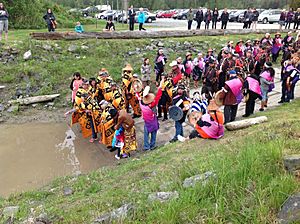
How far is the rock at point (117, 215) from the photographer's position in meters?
4.37

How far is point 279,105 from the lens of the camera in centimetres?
1145

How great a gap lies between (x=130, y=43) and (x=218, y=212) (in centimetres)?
1541

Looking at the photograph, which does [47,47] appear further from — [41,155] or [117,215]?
[117,215]

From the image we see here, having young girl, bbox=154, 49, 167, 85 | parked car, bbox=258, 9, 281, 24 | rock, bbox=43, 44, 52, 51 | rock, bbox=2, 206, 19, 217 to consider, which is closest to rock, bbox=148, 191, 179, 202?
rock, bbox=2, 206, 19, 217

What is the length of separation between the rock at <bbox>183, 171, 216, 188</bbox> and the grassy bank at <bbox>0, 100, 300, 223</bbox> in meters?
0.09

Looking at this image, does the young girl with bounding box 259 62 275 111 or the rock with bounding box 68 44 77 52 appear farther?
the rock with bounding box 68 44 77 52

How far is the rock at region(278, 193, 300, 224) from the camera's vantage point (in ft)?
11.2

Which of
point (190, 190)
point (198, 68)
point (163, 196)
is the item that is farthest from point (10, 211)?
point (198, 68)

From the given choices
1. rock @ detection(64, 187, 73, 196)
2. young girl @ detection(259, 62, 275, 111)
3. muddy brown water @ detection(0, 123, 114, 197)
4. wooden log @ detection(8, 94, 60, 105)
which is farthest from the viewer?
wooden log @ detection(8, 94, 60, 105)

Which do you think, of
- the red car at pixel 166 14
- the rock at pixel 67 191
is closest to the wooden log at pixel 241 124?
the rock at pixel 67 191

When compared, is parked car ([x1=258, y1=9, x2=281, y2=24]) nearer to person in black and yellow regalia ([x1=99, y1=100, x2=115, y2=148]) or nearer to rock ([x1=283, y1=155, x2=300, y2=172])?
person in black and yellow regalia ([x1=99, y1=100, x2=115, y2=148])

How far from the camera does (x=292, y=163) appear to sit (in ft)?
14.1

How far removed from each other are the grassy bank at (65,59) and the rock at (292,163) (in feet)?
36.2

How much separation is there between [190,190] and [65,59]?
1318 cm
